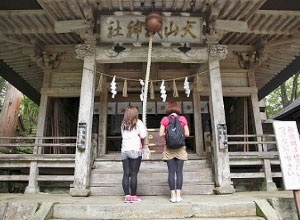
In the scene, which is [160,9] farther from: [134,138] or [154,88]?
[134,138]

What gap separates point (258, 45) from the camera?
825 cm

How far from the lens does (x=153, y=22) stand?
5773 mm

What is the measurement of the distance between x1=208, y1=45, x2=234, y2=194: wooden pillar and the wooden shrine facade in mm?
24

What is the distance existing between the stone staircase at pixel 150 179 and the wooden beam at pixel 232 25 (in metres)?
3.83

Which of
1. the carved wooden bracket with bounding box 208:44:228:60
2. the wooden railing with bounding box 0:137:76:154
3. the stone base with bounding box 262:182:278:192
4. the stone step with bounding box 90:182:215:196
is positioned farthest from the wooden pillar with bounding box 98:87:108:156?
the stone base with bounding box 262:182:278:192

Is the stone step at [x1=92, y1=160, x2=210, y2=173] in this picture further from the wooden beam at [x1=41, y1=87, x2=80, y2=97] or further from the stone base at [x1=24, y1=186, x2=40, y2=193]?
the wooden beam at [x1=41, y1=87, x2=80, y2=97]

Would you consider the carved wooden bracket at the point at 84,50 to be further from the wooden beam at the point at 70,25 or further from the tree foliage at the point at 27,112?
the tree foliage at the point at 27,112

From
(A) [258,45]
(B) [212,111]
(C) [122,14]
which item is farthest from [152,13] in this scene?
(A) [258,45]

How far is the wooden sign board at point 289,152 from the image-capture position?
3.60 meters

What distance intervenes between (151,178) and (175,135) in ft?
6.80

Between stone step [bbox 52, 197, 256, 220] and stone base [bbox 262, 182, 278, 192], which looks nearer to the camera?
stone step [bbox 52, 197, 256, 220]

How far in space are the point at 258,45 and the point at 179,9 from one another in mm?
3722

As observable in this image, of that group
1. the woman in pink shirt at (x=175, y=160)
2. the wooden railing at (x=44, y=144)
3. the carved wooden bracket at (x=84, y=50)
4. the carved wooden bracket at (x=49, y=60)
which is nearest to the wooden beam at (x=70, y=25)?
the carved wooden bracket at (x=84, y=50)

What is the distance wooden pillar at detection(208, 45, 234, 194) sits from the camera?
219 inches
